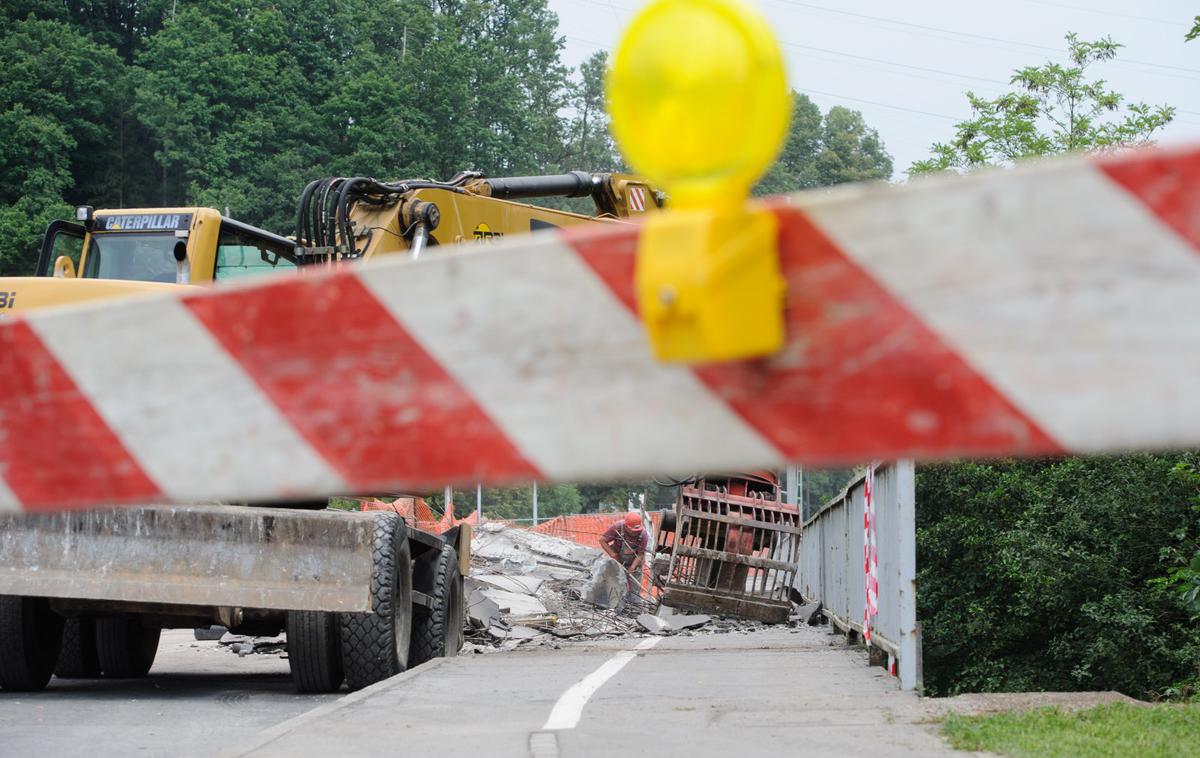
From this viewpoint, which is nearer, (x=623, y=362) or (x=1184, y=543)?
(x=623, y=362)

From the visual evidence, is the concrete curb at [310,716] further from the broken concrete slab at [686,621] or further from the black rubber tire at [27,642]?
the broken concrete slab at [686,621]

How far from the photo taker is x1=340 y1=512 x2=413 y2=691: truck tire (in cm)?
909

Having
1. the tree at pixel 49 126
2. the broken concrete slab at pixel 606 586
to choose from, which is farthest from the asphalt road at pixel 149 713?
the tree at pixel 49 126

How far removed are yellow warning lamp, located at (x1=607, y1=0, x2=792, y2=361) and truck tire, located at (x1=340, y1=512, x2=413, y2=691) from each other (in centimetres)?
765

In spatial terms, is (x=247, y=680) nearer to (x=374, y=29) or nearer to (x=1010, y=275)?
(x=1010, y=275)

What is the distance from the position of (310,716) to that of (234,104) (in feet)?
217

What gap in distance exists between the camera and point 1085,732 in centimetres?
645

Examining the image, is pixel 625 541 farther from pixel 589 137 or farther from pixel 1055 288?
pixel 589 137

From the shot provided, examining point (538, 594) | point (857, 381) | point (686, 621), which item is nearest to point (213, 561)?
point (857, 381)

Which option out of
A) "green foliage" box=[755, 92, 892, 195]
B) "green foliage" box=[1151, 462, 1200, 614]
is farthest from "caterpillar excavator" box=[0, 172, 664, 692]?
"green foliage" box=[755, 92, 892, 195]

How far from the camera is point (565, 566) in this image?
81.5 feet

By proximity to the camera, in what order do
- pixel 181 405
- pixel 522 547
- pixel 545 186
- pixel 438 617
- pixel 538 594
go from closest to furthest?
pixel 181 405
pixel 438 617
pixel 545 186
pixel 538 594
pixel 522 547

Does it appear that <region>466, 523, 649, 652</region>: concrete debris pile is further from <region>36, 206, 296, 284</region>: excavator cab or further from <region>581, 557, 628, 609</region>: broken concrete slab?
<region>36, 206, 296, 284</region>: excavator cab

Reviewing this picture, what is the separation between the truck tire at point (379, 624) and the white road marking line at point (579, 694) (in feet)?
4.46
